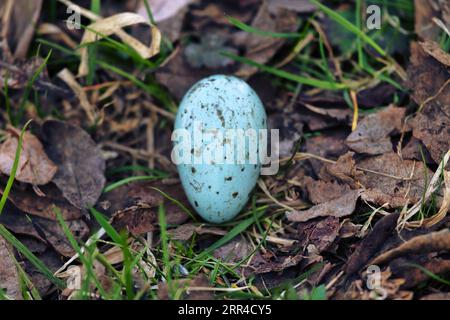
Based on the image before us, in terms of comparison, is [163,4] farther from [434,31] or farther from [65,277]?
[65,277]

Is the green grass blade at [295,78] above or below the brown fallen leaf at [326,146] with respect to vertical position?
above

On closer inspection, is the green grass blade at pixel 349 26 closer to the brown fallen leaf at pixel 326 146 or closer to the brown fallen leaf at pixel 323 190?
the brown fallen leaf at pixel 326 146

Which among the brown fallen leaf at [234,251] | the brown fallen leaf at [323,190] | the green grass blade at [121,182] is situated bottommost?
the brown fallen leaf at [234,251]

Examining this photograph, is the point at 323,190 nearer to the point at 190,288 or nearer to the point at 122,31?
the point at 190,288

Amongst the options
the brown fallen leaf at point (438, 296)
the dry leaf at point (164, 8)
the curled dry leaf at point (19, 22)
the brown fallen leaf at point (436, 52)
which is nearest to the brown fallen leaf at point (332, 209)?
the brown fallen leaf at point (438, 296)
